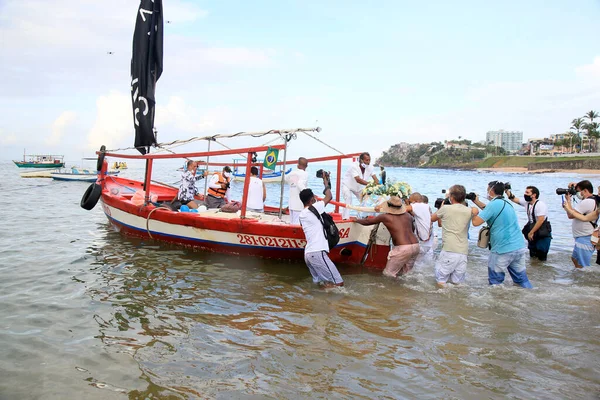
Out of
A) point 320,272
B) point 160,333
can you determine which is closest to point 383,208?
point 320,272

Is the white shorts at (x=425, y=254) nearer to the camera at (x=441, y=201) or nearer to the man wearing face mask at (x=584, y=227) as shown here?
the camera at (x=441, y=201)

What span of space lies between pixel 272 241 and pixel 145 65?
678cm

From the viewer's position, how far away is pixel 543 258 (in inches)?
399

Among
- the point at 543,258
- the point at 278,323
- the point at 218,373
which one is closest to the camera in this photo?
the point at 218,373

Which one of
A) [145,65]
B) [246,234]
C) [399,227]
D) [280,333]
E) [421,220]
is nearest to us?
[280,333]

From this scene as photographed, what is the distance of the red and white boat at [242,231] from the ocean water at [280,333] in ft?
1.25

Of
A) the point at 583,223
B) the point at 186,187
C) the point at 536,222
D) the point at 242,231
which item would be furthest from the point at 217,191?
the point at 583,223

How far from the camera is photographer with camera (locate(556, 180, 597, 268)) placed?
324 inches

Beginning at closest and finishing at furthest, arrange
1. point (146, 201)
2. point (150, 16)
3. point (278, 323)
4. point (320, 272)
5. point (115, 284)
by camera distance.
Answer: point (278, 323)
point (320, 272)
point (115, 284)
point (146, 201)
point (150, 16)

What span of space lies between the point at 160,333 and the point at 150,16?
32.7ft

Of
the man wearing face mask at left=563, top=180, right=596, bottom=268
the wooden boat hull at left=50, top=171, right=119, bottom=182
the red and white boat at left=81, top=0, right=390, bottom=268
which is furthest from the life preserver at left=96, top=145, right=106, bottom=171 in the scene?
the wooden boat hull at left=50, top=171, right=119, bottom=182

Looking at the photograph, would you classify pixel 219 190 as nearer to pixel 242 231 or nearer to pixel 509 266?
pixel 242 231

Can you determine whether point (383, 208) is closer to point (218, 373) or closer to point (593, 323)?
point (593, 323)

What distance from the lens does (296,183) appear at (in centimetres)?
915
